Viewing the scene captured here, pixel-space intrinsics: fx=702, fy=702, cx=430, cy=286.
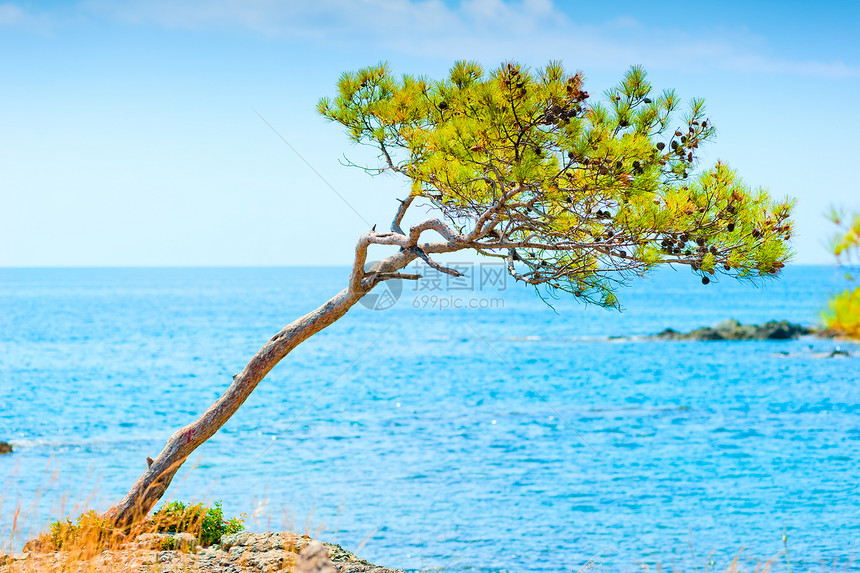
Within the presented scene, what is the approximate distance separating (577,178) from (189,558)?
5138mm

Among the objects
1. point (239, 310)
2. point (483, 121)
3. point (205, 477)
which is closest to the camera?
point (483, 121)

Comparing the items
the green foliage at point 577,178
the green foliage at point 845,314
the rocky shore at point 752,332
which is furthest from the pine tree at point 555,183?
the rocky shore at point 752,332

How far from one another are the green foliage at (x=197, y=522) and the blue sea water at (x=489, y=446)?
95 cm

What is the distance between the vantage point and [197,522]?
7.77 m

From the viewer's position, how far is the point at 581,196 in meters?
6.05

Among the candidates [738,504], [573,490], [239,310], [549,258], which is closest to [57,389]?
[573,490]

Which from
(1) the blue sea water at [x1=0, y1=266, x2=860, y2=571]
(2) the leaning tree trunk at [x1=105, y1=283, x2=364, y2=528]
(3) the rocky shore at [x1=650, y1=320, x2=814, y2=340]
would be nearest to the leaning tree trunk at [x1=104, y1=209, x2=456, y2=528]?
(2) the leaning tree trunk at [x1=105, y1=283, x2=364, y2=528]

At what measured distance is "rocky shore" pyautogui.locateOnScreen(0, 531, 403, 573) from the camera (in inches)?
240

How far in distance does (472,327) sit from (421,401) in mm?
37713

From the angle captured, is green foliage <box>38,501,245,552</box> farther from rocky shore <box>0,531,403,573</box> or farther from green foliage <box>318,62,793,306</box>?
green foliage <box>318,62,793,306</box>

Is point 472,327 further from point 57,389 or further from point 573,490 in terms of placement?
point 573,490

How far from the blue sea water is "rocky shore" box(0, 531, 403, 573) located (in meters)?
0.46

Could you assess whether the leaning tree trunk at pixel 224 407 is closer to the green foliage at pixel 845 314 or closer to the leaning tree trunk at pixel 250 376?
the leaning tree trunk at pixel 250 376

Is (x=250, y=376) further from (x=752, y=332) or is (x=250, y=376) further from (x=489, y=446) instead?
(x=752, y=332)
